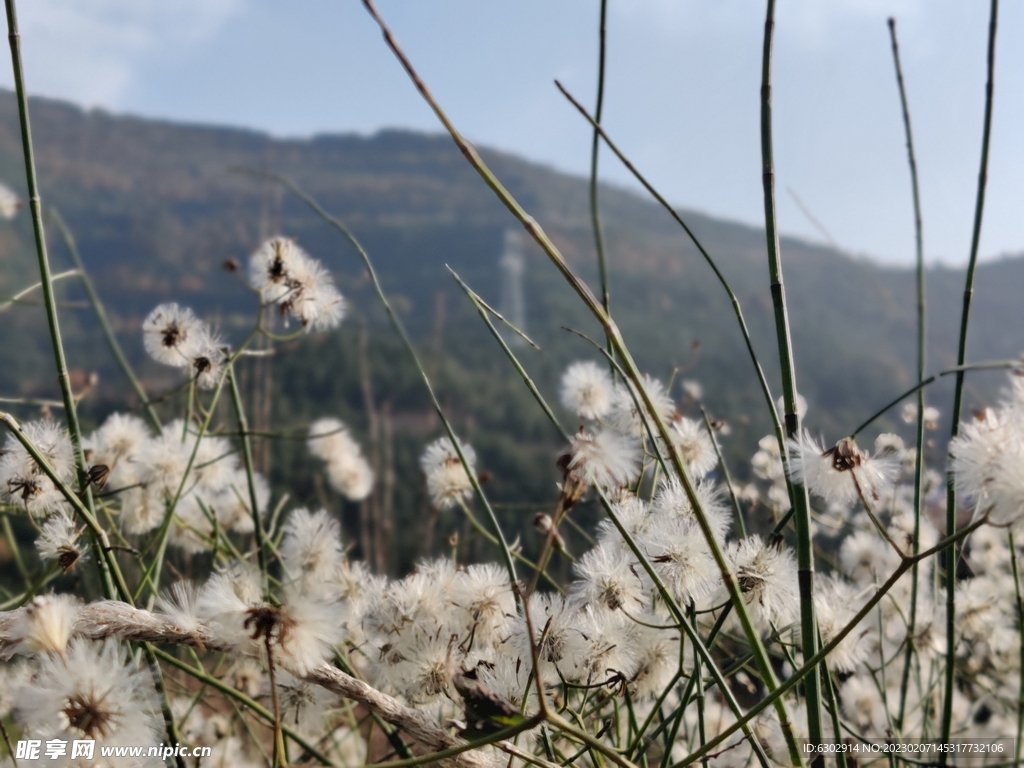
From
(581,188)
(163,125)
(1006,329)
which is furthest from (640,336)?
(163,125)

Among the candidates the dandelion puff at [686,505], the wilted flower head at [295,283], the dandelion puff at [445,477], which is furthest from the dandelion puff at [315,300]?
the dandelion puff at [686,505]

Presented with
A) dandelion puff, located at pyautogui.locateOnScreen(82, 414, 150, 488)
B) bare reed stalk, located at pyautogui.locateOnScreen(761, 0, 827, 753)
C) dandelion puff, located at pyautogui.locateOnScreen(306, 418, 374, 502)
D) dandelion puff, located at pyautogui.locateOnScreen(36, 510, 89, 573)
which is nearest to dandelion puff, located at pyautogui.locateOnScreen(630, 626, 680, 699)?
bare reed stalk, located at pyautogui.locateOnScreen(761, 0, 827, 753)

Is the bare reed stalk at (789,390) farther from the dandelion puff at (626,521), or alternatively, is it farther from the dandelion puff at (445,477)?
the dandelion puff at (445,477)

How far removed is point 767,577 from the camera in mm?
451

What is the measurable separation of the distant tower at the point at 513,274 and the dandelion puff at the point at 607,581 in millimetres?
14732

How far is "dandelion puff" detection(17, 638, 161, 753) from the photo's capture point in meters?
0.36

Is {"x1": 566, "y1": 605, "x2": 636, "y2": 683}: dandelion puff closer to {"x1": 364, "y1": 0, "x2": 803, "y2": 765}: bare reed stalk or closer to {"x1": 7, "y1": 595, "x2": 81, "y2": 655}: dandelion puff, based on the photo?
{"x1": 364, "y1": 0, "x2": 803, "y2": 765}: bare reed stalk

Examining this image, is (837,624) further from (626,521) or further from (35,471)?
(35,471)

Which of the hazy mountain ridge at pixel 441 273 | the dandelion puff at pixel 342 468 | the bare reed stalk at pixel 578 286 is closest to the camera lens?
the bare reed stalk at pixel 578 286

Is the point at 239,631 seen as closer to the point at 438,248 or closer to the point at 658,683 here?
the point at 658,683

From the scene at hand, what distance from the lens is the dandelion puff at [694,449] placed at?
0.58 m

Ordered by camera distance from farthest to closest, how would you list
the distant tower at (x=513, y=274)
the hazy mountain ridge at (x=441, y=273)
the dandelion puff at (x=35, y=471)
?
the distant tower at (x=513, y=274), the hazy mountain ridge at (x=441, y=273), the dandelion puff at (x=35, y=471)

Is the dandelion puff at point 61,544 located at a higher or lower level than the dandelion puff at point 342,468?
higher

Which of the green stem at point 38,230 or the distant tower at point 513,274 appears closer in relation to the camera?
the green stem at point 38,230
